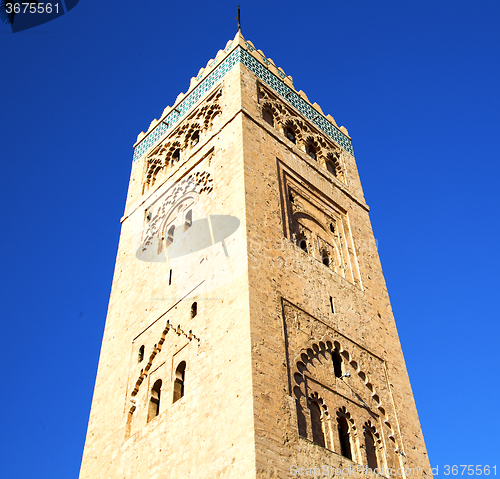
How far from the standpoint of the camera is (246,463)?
625 cm

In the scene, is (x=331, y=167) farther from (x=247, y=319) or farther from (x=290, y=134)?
(x=247, y=319)

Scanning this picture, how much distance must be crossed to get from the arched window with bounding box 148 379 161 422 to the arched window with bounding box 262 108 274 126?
4987mm

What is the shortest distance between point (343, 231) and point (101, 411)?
4.65 metres

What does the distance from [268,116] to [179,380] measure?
207 inches

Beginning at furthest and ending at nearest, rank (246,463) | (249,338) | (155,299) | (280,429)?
(155,299) → (249,338) → (280,429) → (246,463)

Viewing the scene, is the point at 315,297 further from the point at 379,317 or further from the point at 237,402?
the point at 237,402

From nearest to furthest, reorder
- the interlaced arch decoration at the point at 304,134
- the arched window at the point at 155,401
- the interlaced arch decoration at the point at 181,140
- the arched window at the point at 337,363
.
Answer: the arched window at the point at 155,401 < the arched window at the point at 337,363 < the interlaced arch decoration at the point at 181,140 < the interlaced arch decoration at the point at 304,134

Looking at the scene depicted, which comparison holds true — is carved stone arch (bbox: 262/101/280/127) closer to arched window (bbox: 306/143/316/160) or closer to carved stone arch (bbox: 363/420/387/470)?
arched window (bbox: 306/143/316/160)

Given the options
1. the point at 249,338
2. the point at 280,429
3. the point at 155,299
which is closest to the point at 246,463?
the point at 280,429

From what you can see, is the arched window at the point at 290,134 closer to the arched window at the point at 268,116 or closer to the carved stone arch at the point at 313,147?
the carved stone arch at the point at 313,147

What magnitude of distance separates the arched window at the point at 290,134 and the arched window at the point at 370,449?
5514mm

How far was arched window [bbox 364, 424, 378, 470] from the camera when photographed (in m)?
7.71

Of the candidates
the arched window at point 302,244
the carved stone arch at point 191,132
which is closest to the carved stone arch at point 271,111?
the carved stone arch at point 191,132

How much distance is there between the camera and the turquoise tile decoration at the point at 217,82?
12117 mm
